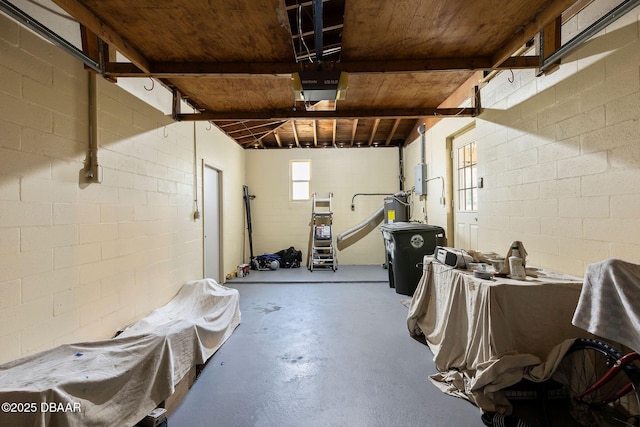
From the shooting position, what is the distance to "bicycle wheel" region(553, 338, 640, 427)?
1.49 meters

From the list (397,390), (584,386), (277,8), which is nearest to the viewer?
(584,386)

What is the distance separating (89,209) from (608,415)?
3729 millimetres

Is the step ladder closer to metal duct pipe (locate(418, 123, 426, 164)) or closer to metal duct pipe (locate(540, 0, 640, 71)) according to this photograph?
metal duct pipe (locate(418, 123, 426, 164))

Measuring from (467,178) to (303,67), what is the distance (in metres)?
2.84

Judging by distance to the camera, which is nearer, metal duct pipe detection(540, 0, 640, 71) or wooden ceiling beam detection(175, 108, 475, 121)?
metal duct pipe detection(540, 0, 640, 71)

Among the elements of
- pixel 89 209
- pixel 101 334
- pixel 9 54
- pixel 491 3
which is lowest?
pixel 101 334

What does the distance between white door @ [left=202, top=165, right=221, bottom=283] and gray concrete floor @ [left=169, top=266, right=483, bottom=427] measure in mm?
1390

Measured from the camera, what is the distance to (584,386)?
162 cm

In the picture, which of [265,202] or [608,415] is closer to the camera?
[608,415]

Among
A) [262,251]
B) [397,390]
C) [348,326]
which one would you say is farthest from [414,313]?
[262,251]

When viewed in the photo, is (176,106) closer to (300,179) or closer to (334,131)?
(334,131)

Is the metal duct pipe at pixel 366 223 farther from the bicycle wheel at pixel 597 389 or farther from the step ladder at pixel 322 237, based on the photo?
the bicycle wheel at pixel 597 389

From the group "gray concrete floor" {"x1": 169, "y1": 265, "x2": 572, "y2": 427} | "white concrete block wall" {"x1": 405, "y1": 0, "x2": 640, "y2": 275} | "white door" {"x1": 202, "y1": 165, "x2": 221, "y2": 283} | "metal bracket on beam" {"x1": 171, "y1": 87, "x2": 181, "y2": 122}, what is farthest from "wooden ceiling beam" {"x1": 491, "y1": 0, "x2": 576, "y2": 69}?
"white door" {"x1": 202, "y1": 165, "x2": 221, "y2": 283}

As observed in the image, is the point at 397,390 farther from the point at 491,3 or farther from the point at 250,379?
the point at 491,3
